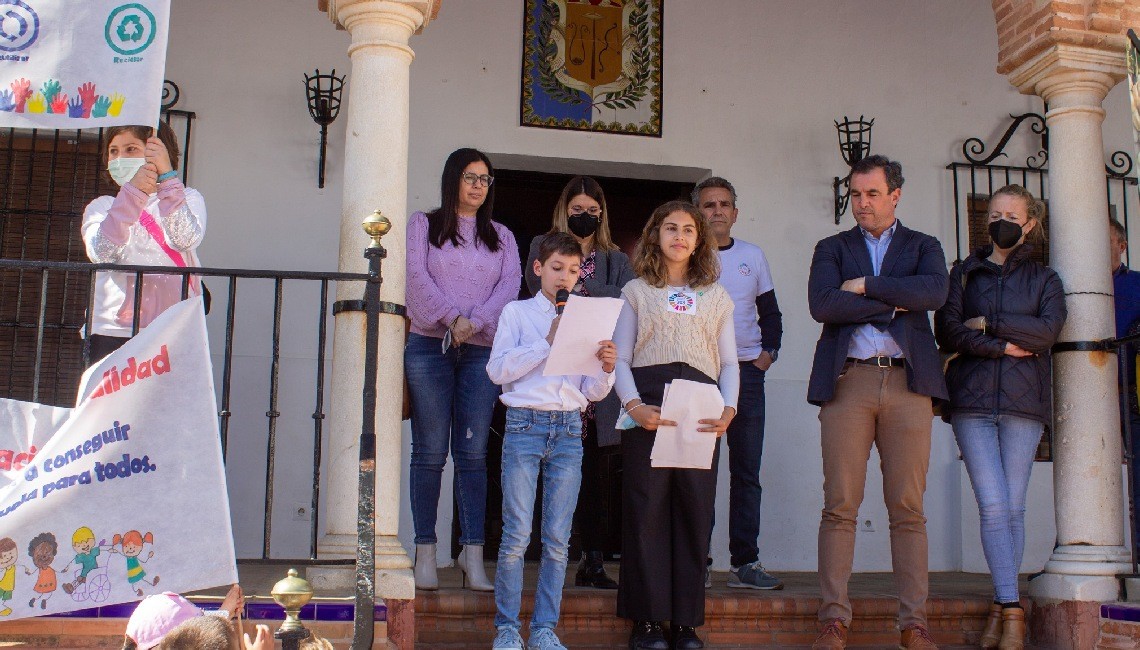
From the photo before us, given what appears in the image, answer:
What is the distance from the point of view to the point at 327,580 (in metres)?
4.71

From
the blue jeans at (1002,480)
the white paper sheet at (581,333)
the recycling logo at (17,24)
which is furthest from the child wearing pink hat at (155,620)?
the blue jeans at (1002,480)

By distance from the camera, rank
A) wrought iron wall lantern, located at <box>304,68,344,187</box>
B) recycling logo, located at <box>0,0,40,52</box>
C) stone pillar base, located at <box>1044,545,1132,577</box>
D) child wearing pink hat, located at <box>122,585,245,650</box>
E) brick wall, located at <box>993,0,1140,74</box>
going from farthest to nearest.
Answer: wrought iron wall lantern, located at <box>304,68,344,187</box> < brick wall, located at <box>993,0,1140,74</box> < stone pillar base, located at <box>1044,545,1132,577</box> < recycling logo, located at <box>0,0,40,52</box> < child wearing pink hat, located at <box>122,585,245,650</box>

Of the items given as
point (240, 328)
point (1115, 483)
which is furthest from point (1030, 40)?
point (240, 328)

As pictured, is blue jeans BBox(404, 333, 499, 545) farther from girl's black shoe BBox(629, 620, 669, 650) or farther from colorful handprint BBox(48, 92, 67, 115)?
colorful handprint BBox(48, 92, 67, 115)

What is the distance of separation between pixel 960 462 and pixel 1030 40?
2.61 metres

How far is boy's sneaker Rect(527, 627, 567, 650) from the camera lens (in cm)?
466

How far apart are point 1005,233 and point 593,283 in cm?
184

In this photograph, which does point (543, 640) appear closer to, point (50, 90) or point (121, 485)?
point (121, 485)

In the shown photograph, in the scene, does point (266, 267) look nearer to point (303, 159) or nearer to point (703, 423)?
point (303, 159)

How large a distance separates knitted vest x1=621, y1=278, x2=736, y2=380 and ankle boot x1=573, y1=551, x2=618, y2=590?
1.15 meters

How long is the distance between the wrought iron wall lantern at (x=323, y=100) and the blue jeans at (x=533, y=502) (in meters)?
2.78

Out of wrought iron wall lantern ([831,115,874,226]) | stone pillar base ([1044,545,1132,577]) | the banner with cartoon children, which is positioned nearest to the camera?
the banner with cartoon children

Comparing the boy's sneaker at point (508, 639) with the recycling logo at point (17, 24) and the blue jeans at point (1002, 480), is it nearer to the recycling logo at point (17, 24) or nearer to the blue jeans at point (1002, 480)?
the blue jeans at point (1002, 480)

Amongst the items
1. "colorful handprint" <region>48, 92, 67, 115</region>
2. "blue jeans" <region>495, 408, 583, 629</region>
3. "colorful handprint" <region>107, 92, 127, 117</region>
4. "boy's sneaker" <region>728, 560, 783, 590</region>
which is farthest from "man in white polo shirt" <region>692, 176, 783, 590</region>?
"colorful handprint" <region>48, 92, 67, 115</region>
